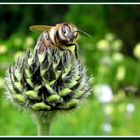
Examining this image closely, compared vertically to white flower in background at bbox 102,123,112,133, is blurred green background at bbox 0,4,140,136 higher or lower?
higher

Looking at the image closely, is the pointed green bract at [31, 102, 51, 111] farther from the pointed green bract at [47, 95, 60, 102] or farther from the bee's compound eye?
the bee's compound eye

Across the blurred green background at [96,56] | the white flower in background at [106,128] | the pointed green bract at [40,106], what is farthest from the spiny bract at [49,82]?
the white flower in background at [106,128]

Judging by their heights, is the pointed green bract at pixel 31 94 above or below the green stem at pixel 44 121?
above

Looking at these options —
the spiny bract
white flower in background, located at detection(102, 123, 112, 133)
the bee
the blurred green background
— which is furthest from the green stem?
white flower in background, located at detection(102, 123, 112, 133)

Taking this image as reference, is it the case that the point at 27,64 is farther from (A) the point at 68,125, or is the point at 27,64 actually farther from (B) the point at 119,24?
(B) the point at 119,24

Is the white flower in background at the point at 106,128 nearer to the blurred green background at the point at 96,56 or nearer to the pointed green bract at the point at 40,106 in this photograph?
the blurred green background at the point at 96,56
